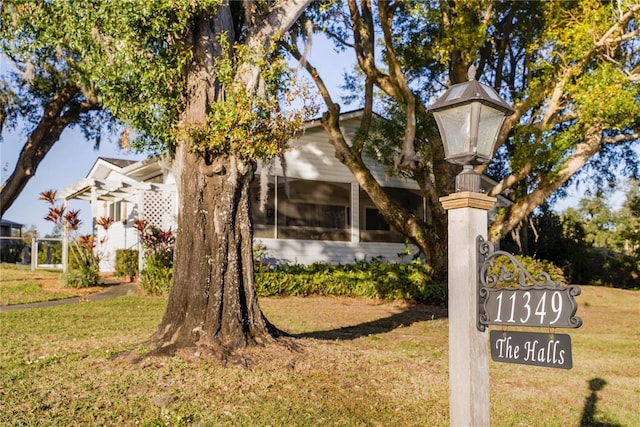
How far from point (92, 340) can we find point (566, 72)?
10.4 meters

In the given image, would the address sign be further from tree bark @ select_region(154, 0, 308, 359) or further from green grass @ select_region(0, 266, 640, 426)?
tree bark @ select_region(154, 0, 308, 359)

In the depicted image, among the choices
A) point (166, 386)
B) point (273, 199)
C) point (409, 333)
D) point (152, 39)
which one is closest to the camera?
point (166, 386)

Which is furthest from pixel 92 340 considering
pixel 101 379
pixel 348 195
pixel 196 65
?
pixel 348 195

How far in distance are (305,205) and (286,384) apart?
1279 centimetres

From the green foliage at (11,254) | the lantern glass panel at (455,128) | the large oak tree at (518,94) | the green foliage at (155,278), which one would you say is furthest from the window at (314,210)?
the green foliage at (11,254)

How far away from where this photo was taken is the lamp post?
3.72 meters

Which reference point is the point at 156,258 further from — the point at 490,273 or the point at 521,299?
the point at 521,299

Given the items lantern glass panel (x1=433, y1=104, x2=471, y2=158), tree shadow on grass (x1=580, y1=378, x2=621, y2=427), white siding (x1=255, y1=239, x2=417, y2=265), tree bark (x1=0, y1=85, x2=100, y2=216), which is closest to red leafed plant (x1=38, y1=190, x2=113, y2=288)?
tree bark (x1=0, y1=85, x2=100, y2=216)

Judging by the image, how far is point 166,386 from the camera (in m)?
6.20

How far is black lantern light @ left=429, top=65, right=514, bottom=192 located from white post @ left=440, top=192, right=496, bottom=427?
0.17 m

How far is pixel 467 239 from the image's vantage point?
3764 millimetres

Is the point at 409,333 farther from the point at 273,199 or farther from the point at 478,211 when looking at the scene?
the point at 273,199

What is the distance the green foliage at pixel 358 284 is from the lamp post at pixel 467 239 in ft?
37.4

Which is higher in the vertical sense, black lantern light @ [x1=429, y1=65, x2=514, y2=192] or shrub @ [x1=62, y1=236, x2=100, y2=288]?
black lantern light @ [x1=429, y1=65, x2=514, y2=192]
